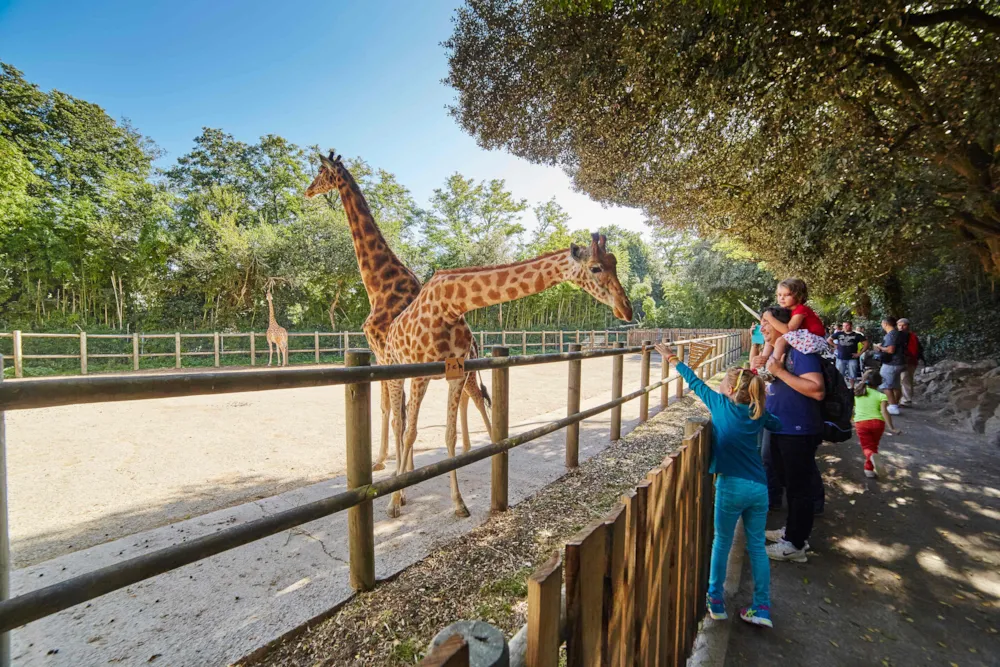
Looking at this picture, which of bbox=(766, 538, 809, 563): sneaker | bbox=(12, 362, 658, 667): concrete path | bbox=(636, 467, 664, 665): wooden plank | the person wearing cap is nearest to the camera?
bbox=(636, 467, 664, 665): wooden plank

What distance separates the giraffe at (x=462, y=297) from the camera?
289 cm

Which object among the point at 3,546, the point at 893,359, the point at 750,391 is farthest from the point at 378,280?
the point at 893,359

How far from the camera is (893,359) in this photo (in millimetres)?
6848

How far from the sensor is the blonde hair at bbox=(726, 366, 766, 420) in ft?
6.41

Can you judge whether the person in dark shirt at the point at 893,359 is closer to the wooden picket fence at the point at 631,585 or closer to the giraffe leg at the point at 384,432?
the wooden picket fence at the point at 631,585

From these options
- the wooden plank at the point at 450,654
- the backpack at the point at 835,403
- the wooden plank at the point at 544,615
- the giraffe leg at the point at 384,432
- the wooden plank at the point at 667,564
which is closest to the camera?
the wooden plank at the point at 450,654

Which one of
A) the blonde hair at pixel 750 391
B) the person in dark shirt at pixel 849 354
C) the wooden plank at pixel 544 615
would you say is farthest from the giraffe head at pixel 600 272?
the person in dark shirt at pixel 849 354

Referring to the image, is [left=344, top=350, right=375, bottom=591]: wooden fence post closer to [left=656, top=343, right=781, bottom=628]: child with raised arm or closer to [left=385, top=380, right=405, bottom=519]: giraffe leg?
[left=385, top=380, right=405, bottom=519]: giraffe leg

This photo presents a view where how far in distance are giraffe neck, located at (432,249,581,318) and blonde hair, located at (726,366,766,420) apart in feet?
4.26

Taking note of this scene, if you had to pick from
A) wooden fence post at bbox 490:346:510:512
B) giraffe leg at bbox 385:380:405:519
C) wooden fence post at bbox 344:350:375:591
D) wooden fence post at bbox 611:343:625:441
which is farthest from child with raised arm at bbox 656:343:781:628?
wooden fence post at bbox 611:343:625:441

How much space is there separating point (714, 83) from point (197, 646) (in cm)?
594

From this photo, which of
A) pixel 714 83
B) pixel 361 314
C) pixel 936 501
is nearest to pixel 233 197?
pixel 361 314

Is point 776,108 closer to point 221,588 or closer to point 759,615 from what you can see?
point 759,615

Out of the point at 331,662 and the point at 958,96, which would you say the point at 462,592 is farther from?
the point at 958,96
